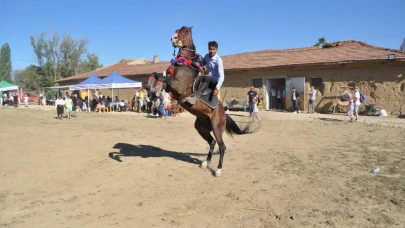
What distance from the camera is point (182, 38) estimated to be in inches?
233

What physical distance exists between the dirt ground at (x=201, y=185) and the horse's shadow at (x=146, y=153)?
3 centimetres

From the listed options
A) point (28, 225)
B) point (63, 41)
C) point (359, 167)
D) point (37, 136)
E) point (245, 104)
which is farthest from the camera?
point (63, 41)

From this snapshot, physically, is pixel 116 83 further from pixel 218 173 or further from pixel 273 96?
pixel 218 173

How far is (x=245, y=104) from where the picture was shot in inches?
919

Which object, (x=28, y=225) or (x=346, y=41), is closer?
(x=28, y=225)

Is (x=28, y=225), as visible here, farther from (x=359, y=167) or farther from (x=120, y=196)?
(x=359, y=167)

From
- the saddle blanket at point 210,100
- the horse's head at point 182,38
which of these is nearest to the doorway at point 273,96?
the saddle blanket at point 210,100

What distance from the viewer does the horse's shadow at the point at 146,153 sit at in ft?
25.7

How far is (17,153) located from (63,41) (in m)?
53.2

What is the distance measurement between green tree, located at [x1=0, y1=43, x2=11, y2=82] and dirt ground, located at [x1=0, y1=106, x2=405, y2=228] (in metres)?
61.5

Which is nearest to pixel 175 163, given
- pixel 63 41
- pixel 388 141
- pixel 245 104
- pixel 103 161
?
pixel 103 161

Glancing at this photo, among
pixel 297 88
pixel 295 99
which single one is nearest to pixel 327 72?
pixel 297 88

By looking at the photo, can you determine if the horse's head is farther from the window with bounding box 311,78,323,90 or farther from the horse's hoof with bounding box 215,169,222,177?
the window with bounding box 311,78,323,90

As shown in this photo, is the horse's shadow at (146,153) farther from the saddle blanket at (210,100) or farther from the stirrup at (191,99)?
the stirrup at (191,99)
